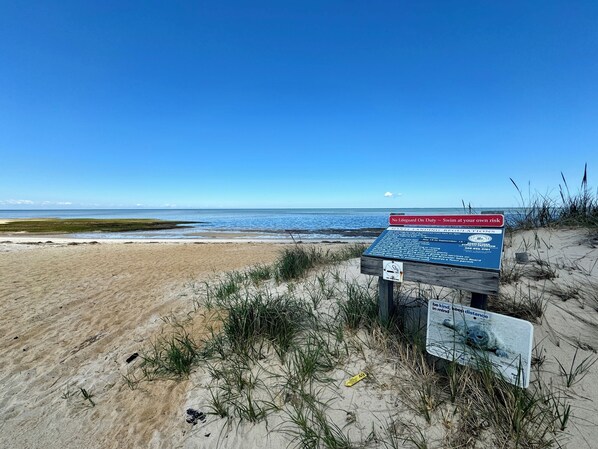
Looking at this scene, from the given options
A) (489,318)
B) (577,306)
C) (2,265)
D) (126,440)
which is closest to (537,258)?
(577,306)

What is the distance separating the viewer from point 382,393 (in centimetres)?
259

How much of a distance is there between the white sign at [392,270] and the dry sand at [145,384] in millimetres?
856

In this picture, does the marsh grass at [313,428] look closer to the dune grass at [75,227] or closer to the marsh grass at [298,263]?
the marsh grass at [298,263]

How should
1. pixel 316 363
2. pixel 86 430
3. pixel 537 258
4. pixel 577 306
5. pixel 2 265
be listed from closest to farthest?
pixel 86 430 → pixel 316 363 → pixel 577 306 → pixel 537 258 → pixel 2 265

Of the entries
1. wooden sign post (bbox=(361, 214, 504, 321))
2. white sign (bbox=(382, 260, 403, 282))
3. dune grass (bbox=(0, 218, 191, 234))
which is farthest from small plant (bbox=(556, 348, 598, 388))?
dune grass (bbox=(0, 218, 191, 234))

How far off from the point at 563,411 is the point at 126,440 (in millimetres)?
3560

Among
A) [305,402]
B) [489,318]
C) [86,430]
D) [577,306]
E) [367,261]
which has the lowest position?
[86,430]

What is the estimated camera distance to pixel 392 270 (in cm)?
289

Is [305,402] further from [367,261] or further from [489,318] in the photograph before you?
[489,318]

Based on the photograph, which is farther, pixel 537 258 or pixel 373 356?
pixel 537 258

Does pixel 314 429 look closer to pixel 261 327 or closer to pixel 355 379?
pixel 355 379

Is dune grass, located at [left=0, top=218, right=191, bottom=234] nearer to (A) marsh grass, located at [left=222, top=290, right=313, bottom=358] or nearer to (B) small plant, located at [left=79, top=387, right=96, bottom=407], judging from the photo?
(B) small plant, located at [left=79, top=387, right=96, bottom=407]

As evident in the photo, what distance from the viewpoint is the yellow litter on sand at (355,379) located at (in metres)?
2.72

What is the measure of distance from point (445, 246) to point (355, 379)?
1536 mm
